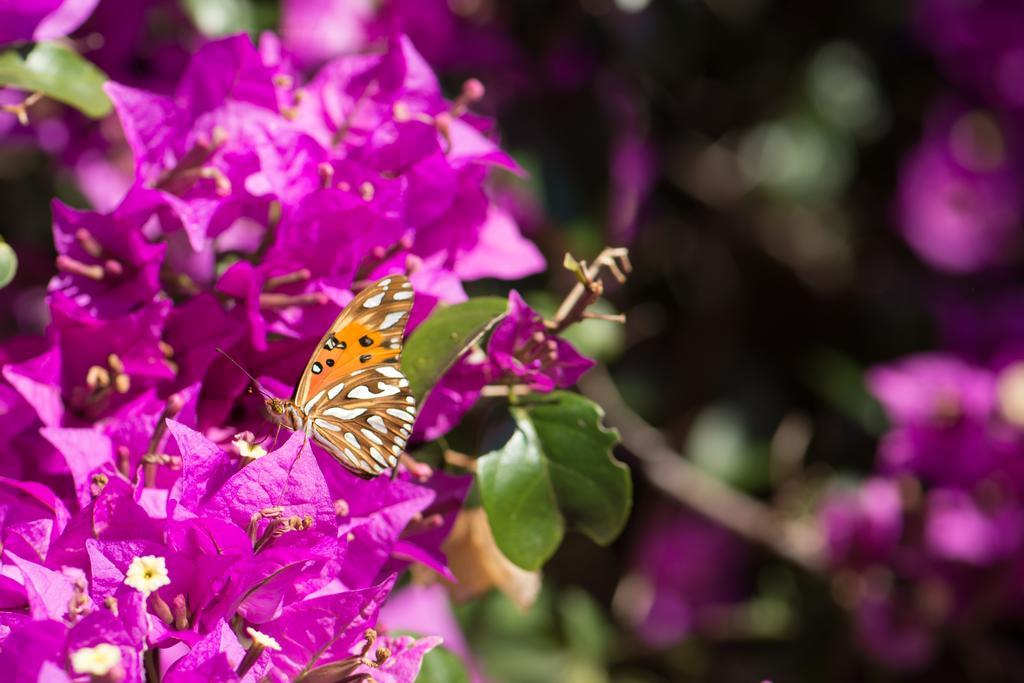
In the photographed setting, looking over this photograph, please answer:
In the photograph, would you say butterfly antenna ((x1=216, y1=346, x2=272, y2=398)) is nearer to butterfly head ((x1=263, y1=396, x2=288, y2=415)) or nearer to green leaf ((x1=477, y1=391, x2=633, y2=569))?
butterfly head ((x1=263, y1=396, x2=288, y2=415))

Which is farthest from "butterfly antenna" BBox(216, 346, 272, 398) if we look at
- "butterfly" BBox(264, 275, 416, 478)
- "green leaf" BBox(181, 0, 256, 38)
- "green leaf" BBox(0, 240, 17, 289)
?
"green leaf" BBox(181, 0, 256, 38)

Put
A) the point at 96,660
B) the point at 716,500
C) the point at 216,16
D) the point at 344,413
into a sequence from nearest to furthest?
the point at 96,660 → the point at 344,413 → the point at 216,16 → the point at 716,500

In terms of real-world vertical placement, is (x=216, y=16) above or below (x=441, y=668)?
above

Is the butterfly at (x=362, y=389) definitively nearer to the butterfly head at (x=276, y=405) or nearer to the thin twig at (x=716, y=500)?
the butterfly head at (x=276, y=405)

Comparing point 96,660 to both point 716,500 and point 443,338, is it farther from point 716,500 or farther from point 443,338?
point 716,500

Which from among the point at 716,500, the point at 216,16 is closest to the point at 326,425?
the point at 216,16

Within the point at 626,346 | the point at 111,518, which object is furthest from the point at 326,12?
the point at 111,518

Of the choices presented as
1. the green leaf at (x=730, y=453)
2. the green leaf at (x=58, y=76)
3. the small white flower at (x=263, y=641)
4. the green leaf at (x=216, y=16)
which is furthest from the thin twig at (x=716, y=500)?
the small white flower at (x=263, y=641)
